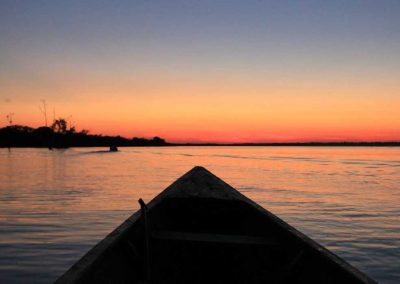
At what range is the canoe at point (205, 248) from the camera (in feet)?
14.4

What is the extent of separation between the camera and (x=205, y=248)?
5.85 m

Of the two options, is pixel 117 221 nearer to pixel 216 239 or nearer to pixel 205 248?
pixel 205 248

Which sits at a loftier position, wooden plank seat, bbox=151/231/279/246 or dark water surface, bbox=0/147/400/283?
wooden plank seat, bbox=151/231/279/246

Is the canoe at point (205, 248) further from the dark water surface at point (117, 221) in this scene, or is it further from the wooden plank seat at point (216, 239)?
the dark water surface at point (117, 221)

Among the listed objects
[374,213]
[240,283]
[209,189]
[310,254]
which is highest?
[209,189]

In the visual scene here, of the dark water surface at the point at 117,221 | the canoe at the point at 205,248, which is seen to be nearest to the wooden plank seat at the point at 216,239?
the canoe at the point at 205,248

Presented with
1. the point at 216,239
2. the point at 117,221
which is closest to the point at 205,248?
the point at 216,239

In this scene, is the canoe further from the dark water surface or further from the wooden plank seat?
the dark water surface

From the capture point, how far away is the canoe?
173 inches

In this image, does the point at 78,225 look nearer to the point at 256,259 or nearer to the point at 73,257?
the point at 73,257

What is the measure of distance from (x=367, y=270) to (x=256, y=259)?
4.11 m

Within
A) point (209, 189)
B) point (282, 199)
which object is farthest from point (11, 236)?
point (282, 199)

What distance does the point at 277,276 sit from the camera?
5223mm

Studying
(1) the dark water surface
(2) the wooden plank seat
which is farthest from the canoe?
(1) the dark water surface
